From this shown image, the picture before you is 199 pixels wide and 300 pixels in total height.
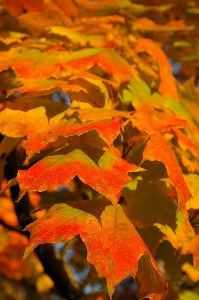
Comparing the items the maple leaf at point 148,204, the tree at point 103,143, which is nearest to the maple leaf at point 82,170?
the tree at point 103,143

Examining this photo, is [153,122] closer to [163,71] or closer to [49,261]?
[163,71]

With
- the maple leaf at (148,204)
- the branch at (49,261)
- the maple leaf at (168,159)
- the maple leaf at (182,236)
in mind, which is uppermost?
the maple leaf at (168,159)

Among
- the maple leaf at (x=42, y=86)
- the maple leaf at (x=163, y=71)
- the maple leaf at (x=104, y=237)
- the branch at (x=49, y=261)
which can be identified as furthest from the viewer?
the branch at (x=49, y=261)

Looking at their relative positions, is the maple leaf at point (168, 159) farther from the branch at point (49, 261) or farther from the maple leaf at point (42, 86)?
the branch at point (49, 261)

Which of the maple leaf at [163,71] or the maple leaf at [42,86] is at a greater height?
the maple leaf at [42,86]

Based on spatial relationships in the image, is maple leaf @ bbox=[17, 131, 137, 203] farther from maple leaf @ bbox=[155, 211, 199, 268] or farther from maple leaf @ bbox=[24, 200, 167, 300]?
maple leaf @ bbox=[155, 211, 199, 268]

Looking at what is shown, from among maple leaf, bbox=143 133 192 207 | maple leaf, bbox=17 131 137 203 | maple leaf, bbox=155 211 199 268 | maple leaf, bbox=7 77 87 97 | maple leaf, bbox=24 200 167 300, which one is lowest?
maple leaf, bbox=155 211 199 268

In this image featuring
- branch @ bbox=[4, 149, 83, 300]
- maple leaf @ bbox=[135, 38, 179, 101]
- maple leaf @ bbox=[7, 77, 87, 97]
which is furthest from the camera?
branch @ bbox=[4, 149, 83, 300]

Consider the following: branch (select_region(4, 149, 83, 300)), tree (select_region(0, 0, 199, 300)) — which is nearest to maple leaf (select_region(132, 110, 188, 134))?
tree (select_region(0, 0, 199, 300))
